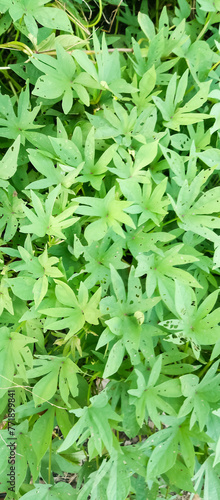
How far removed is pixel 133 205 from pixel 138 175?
0.07 meters

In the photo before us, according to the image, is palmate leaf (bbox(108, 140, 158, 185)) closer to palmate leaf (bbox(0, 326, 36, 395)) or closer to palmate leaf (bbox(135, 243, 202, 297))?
palmate leaf (bbox(135, 243, 202, 297))

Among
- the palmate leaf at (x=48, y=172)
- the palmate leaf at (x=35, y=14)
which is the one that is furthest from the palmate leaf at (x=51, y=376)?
the palmate leaf at (x=35, y=14)

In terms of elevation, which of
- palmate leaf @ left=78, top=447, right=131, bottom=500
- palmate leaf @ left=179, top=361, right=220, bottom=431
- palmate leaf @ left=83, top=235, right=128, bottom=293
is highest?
palmate leaf @ left=83, top=235, right=128, bottom=293

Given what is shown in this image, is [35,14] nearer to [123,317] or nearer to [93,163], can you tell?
[93,163]

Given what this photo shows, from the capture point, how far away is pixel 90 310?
80cm

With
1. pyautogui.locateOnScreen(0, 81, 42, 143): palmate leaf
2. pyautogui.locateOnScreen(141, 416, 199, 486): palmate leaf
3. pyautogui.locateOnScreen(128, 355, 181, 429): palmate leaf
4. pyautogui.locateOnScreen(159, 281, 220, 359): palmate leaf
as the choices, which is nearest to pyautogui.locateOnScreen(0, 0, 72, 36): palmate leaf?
pyautogui.locateOnScreen(0, 81, 42, 143): palmate leaf

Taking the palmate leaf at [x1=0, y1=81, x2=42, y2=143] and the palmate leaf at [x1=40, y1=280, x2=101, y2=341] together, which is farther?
the palmate leaf at [x1=0, y1=81, x2=42, y2=143]

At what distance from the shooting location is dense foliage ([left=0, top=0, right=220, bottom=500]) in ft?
2.66

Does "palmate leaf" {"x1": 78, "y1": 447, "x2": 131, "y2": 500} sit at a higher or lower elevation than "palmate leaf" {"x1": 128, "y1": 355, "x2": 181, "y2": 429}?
lower

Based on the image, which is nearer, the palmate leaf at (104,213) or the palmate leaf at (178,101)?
the palmate leaf at (104,213)

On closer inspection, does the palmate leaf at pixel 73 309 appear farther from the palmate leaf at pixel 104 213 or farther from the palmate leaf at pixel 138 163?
the palmate leaf at pixel 138 163

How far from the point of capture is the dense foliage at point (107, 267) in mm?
810

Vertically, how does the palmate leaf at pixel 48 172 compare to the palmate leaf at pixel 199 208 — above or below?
above

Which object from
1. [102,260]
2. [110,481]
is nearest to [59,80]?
[102,260]
